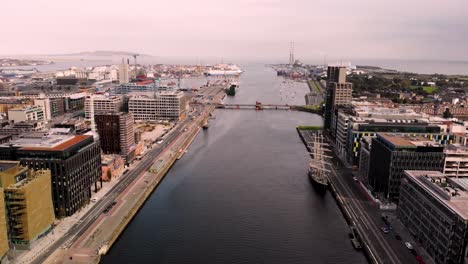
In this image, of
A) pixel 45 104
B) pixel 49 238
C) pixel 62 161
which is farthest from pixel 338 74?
pixel 49 238

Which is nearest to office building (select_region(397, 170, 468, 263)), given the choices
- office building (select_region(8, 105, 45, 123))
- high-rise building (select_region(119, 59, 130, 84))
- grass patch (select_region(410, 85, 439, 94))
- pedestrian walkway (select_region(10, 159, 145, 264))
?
pedestrian walkway (select_region(10, 159, 145, 264))

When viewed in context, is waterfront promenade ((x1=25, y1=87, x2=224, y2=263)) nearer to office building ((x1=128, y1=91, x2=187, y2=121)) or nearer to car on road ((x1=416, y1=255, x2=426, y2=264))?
car on road ((x1=416, y1=255, x2=426, y2=264))

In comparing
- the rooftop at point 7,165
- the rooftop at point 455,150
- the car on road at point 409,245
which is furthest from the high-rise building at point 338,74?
the rooftop at point 7,165

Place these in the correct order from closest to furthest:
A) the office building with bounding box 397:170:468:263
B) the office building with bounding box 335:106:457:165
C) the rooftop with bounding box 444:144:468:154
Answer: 1. the office building with bounding box 397:170:468:263
2. the rooftop with bounding box 444:144:468:154
3. the office building with bounding box 335:106:457:165

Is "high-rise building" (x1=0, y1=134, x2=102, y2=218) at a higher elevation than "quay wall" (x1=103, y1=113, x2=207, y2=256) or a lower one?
higher

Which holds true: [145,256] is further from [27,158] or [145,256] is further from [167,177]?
[167,177]

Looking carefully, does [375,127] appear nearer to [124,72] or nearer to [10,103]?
[10,103]
